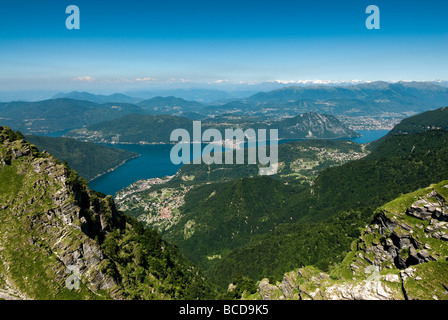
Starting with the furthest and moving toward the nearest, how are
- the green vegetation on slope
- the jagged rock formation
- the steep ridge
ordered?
the green vegetation on slope, the steep ridge, the jagged rock formation

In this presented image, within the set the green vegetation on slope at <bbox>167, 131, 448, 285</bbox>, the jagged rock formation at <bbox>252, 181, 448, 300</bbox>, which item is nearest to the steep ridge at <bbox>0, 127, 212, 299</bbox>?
the jagged rock formation at <bbox>252, 181, 448, 300</bbox>

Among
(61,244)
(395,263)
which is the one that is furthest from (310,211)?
(61,244)

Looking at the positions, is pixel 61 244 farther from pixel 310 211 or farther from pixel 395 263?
pixel 310 211

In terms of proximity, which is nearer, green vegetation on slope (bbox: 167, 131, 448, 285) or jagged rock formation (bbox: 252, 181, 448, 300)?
jagged rock formation (bbox: 252, 181, 448, 300)

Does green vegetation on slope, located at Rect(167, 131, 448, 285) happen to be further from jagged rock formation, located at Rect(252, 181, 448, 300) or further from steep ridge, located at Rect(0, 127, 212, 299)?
steep ridge, located at Rect(0, 127, 212, 299)

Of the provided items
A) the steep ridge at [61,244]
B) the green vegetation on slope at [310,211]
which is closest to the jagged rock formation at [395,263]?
the steep ridge at [61,244]
